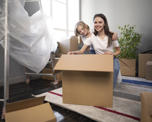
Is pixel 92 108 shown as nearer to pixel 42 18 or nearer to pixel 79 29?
pixel 42 18

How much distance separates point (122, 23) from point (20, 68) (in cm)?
227

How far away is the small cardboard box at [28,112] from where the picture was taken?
723 millimetres

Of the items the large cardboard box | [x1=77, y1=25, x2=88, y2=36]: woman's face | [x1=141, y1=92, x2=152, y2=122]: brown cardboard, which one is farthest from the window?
[x1=141, y1=92, x2=152, y2=122]: brown cardboard

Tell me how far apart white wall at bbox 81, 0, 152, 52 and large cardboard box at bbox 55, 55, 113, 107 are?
1975 mm

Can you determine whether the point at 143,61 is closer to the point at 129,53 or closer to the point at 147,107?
the point at 129,53

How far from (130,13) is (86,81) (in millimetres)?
2317

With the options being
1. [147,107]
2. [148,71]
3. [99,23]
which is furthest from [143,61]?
[147,107]

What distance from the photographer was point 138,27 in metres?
2.58

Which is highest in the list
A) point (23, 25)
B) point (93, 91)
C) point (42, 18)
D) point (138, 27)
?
point (138, 27)

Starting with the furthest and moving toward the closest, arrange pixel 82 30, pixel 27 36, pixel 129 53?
pixel 129 53 < pixel 82 30 < pixel 27 36

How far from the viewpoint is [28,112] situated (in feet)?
2.53

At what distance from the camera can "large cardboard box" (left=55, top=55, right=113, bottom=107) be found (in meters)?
0.91

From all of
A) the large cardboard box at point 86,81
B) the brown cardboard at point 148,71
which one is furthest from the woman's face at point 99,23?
the brown cardboard at point 148,71

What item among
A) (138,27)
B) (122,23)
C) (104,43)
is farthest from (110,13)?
(104,43)
